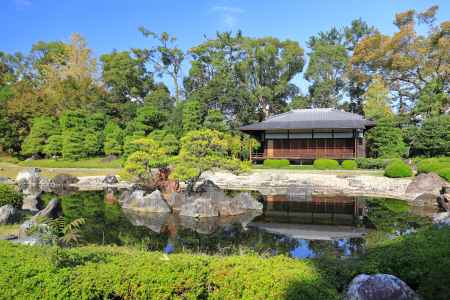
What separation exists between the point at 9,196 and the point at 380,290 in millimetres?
11285

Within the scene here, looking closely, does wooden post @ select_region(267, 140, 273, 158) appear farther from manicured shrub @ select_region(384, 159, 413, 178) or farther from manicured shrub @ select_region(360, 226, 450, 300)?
manicured shrub @ select_region(360, 226, 450, 300)

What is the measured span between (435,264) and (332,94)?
37.7 metres

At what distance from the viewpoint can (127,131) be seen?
31.2 metres

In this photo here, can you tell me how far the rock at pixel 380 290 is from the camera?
3787 millimetres

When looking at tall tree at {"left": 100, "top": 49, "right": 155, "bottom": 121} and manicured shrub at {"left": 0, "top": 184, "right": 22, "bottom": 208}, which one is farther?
tall tree at {"left": 100, "top": 49, "right": 155, "bottom": 121}

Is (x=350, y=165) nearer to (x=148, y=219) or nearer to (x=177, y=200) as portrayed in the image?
(x=177, y=200)

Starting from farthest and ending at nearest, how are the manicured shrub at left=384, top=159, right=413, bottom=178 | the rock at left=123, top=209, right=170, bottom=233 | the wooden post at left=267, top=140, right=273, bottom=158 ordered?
1. the wooden post at left=267, top=140, right=273, bottom=158
2. the manicured shrub at left=384, top=159, right=413, bottom=178
3. the rock at left=123, top=209, right=170, bottom=233

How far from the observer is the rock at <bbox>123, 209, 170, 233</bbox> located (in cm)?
1148

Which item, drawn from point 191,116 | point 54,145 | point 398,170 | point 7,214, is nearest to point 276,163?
point 398,170

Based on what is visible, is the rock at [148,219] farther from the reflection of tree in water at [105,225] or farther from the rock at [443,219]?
the rock at [443,219]

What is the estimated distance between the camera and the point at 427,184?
16.5 meters

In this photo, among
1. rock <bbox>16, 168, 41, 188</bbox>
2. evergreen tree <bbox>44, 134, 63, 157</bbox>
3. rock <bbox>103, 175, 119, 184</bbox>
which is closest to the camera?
rock <bbox>16, 168, 41, 188</bbox>

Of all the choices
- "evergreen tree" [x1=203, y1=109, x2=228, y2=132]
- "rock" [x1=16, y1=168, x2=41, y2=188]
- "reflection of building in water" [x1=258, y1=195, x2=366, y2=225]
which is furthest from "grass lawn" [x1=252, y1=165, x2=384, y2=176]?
"rock" [x1=16, y1=168, x2=41, y2=188]

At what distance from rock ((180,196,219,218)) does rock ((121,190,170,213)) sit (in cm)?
94
